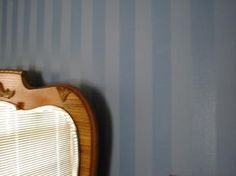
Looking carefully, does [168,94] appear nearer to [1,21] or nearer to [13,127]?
[13,127]

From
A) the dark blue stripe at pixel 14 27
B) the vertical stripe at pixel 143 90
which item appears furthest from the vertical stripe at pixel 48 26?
the vertical stripe at pixel 143 90

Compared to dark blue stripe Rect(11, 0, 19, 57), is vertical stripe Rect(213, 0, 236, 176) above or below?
below

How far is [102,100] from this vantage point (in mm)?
1042

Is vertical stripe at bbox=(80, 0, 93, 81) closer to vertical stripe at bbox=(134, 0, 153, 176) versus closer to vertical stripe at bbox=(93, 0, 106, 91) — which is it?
vertical stripe at bbox=(93, 0, 106, 91)

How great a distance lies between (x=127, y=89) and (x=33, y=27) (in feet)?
1.99

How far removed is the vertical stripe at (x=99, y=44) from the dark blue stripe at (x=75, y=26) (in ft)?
0.27

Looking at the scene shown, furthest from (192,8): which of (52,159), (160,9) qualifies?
(52,159)

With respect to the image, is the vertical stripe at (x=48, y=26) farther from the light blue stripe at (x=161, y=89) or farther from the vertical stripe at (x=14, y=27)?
the light blue stripe at (x=161, y=89)

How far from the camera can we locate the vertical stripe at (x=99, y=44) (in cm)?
105

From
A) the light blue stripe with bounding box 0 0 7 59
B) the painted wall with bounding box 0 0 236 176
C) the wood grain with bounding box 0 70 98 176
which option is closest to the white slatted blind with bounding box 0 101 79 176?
the wood grain with bounding box 0 70 98 176

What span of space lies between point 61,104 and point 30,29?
503mm

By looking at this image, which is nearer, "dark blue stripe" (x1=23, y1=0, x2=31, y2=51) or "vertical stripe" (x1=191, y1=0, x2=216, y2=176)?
"vertical stripe" (x1=191, y1=0, x2=216, y2=176)

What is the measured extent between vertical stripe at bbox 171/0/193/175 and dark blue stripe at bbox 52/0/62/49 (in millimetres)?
529

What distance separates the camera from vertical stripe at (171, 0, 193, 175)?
0.86m
